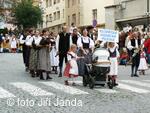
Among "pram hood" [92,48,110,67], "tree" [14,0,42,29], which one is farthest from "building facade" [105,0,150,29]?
"pram hood" [92,48,110,67]

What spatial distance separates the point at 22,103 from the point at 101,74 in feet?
13.1

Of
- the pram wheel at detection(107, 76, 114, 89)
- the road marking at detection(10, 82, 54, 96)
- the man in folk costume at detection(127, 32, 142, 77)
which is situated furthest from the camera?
the man in folk costume at detection(127, 32, 142, 77)

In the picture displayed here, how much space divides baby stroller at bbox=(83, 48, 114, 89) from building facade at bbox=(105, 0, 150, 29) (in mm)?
28177

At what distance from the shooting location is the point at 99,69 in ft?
51.5

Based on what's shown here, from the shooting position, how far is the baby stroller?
51.5 ft

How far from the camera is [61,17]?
75188 mm

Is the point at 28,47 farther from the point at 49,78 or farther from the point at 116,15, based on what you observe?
the point at 116,15

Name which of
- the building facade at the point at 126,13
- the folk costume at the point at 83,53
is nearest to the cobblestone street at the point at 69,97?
the folk costume at the point at 83,53

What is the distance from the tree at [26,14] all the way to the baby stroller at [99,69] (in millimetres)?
55844

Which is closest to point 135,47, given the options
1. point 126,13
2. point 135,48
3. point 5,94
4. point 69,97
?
point 135,48

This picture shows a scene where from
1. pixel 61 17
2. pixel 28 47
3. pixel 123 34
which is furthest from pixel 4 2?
pixel 28 47

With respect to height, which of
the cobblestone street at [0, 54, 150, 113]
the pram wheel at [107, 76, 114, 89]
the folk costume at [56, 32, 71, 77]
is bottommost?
the cobblestone street at [0, 54, 150, 113]

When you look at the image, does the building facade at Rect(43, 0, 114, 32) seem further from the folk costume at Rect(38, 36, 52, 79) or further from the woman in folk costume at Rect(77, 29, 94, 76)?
the woman in folk costume at Rect(77, 29, 94, 76)

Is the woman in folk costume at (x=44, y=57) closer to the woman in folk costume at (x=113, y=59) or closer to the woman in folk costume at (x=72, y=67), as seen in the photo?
the woman in folk costume at (x=72, y=67)
